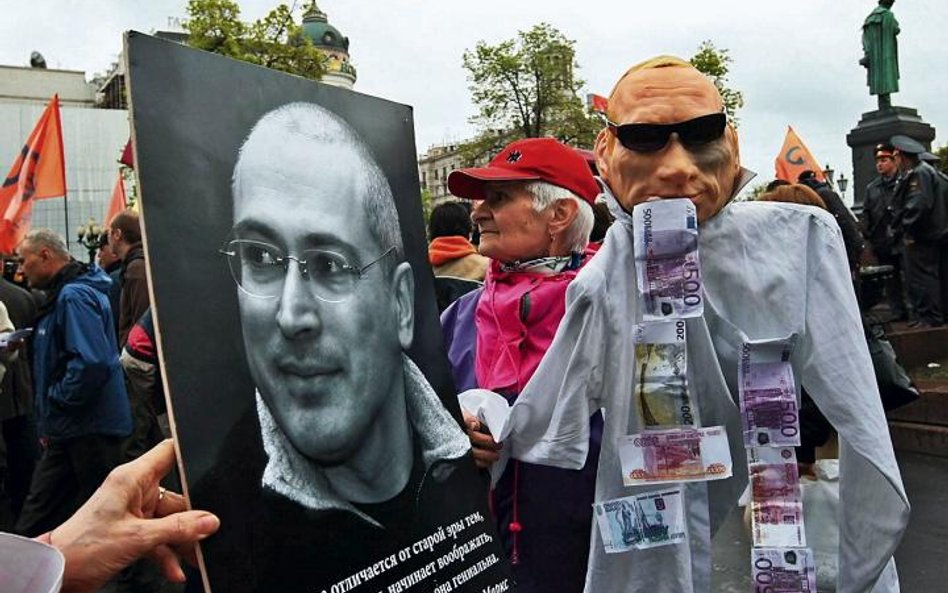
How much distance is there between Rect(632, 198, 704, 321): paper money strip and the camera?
69.0 inches

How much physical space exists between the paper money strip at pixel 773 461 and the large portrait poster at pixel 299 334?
60 centimetres

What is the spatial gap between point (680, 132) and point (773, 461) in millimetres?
759

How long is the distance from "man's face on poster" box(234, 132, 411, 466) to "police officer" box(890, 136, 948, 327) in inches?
301

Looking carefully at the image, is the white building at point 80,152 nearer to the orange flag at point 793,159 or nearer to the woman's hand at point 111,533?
the orange flag at point 793,159

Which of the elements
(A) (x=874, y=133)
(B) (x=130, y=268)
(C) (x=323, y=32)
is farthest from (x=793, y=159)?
(C) (x=323, y=32)

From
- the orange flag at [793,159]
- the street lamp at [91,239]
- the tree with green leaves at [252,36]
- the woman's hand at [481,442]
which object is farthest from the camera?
the tree with green leaves at [252,36]

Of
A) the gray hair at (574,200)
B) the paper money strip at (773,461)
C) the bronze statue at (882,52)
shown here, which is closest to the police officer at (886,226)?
the bronze statue at (882,52)

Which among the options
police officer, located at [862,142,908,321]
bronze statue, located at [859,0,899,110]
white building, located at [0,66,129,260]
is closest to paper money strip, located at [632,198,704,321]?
police officer, located at [862,142,908,321]

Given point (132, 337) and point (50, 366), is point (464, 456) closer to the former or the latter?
point (132, 337)

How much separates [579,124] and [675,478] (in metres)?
27.9

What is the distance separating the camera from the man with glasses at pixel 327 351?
1.27 m

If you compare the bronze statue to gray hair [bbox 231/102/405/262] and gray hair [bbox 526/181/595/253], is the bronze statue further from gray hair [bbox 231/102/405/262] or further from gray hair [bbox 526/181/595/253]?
gray hair [bbox 231/102/405/262]

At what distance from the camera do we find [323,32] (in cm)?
8125

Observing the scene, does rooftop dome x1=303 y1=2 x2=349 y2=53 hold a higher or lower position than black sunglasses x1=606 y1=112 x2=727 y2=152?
higher
